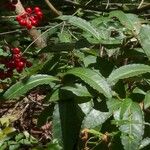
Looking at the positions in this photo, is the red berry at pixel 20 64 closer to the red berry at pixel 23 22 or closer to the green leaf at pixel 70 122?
the red berry at pixel 23 22

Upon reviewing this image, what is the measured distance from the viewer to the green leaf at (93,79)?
154 cm

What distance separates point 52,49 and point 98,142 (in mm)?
431

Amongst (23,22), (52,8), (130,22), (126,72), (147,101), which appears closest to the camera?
(147,101)

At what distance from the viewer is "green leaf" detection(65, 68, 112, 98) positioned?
5.04 feet

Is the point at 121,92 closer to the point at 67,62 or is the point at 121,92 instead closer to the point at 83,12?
the point at 67,62

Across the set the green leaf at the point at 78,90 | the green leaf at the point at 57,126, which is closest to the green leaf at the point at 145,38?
the green leaf at the point at 78,90

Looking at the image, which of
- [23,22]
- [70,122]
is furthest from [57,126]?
[23,22]

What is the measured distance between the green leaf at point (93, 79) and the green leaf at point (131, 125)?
0.08m

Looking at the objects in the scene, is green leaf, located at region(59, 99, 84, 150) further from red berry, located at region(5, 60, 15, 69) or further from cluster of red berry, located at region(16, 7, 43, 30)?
cluster of red berry, located at region(16, 7, 43, 30)

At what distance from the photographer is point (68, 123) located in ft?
5.33

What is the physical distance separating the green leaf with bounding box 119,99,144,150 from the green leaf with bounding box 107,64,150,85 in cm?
9

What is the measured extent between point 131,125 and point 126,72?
0.21 m

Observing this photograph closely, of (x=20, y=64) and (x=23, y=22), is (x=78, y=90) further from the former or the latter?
(x=23, y=22)

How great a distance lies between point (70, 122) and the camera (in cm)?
163
